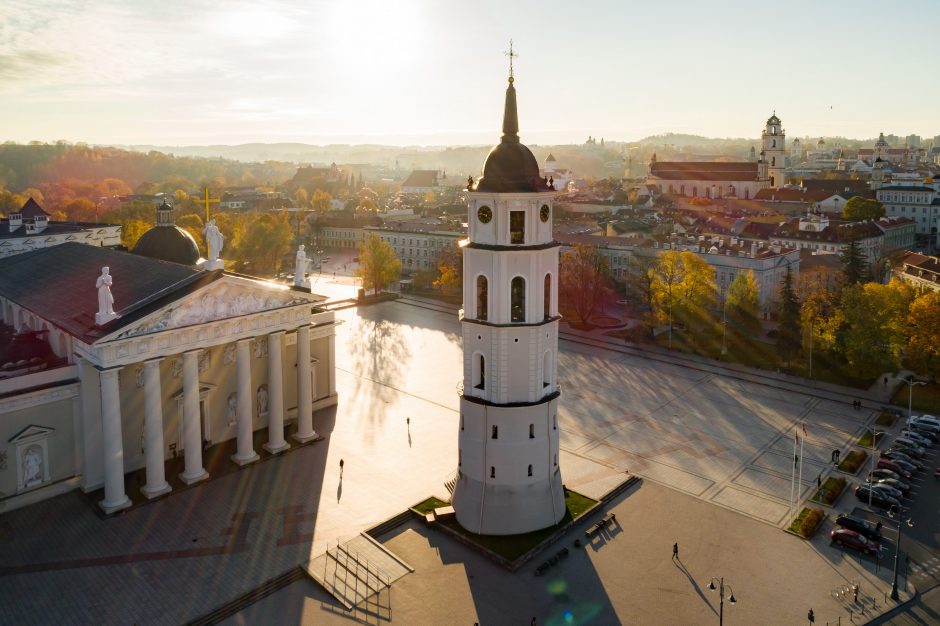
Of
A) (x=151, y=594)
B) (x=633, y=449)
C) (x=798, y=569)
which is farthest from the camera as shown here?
(x=633, y=449)

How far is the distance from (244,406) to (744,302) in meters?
46.7

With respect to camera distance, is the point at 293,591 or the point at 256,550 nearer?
the point at 293,591

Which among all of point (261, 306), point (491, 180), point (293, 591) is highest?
point (491, 180)

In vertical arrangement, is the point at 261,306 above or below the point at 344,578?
above

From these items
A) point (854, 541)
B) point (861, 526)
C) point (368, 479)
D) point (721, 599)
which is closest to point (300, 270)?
point (368, 479)

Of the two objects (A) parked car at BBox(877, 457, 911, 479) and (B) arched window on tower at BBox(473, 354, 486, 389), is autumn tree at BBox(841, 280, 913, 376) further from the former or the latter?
(B) arched window on tower at BBox(473, 354, 486, 389)

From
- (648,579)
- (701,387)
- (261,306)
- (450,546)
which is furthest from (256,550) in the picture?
(701,387)

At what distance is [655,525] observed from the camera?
31.6m

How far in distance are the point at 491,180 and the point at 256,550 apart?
18.2 meters

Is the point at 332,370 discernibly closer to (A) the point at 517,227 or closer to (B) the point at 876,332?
(A) the point at 517,227

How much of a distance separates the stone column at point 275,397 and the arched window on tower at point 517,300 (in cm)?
1485

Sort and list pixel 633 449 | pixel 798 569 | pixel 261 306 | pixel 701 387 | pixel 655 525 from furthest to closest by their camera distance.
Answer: pixel 701 387 < pixel 633 449 < pixel 261 306 < pixel 655 525 < pixel 798 569

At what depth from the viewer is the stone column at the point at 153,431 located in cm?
3250

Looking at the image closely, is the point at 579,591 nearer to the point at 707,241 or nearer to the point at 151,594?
the point at 151,594
